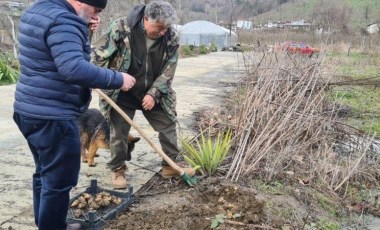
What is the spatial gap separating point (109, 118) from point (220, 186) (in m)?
1.20

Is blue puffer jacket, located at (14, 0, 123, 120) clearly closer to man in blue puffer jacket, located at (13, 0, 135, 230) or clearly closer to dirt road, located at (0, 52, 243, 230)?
man in blue puffer jacket, located at (13, 0, 135, 230)

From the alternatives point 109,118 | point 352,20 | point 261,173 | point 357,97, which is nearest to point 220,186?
point 261,173

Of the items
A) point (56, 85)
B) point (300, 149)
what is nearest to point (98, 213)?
point (56, 85)

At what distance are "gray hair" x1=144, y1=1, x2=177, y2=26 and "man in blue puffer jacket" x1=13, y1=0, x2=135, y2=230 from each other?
102cm

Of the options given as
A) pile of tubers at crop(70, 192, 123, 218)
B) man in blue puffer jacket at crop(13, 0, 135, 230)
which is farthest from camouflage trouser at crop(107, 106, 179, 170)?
man in blue puffer jacket at crop(13, 0, 135, 230)

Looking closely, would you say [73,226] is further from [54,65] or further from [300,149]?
[300,149]

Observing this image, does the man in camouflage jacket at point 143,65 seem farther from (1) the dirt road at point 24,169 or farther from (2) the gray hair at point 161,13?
(1) the dirt road at point 24,169

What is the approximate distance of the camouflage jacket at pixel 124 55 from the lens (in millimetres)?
4020

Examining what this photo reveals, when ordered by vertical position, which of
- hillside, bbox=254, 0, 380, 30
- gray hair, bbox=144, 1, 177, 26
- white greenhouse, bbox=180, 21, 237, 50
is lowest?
white greenhouse, bbox=180, 21, 237, 50

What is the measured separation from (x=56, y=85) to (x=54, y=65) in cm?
12

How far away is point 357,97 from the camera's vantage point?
11547 millimetres

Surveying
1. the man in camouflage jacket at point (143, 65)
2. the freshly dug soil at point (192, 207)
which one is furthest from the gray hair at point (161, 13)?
the freshly dug soil at point (192, 207)

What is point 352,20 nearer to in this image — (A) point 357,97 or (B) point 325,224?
(A) point 357,97

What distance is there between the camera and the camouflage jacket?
402 centimetres
